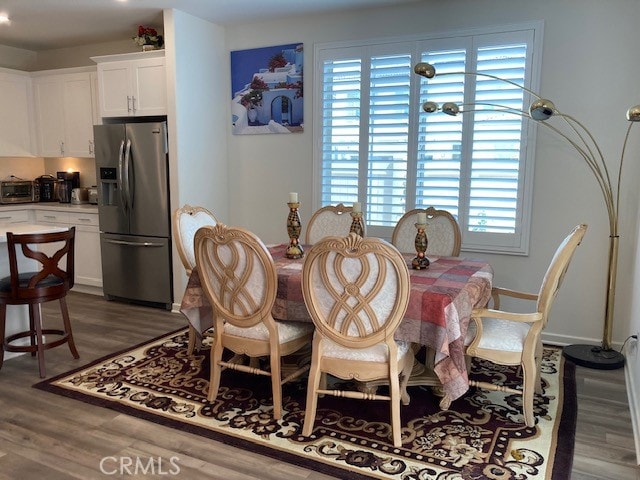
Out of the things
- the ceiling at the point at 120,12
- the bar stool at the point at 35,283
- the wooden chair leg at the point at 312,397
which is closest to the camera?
the wooden chair leg at the point at 312,397

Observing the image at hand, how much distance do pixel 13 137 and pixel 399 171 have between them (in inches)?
169

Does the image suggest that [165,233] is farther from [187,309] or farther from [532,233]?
[532,233]

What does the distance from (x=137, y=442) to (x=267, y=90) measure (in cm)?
338

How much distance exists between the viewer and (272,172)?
16.1 feet

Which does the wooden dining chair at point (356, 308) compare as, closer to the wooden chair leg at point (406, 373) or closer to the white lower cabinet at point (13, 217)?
the wooden chair leg at point (406, 373)

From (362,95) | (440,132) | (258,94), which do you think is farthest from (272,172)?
(440,132)

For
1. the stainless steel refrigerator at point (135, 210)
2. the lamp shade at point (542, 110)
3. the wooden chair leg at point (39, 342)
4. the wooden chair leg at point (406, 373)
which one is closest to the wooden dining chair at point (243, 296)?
the wooden chair leg at point (406, 373)

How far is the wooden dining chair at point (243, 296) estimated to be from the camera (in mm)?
2498

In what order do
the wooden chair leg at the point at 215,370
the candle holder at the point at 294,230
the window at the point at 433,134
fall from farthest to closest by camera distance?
1. the window at the point at 433,134
2. the candle holder at the point at 294,230
3. the wooden chair leg at the point at 215,370

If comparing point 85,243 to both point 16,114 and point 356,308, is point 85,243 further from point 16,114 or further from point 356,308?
point 356,308

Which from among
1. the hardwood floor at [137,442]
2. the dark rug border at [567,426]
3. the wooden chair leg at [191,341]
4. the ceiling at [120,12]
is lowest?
the hardwood floor at [137,442]

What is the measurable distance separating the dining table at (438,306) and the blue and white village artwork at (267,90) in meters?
2.13

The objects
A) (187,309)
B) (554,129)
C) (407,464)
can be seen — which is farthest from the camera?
(554,129)

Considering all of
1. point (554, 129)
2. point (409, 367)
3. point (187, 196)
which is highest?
point (554, 129)
